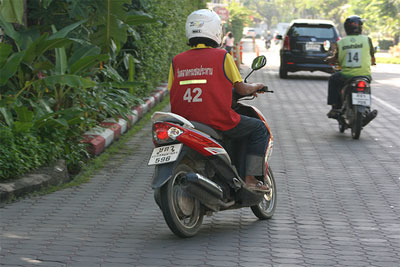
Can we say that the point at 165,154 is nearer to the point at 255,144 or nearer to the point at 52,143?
the point at 255,144

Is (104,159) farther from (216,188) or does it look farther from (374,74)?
(374,74)

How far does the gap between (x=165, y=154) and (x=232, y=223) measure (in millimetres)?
1238

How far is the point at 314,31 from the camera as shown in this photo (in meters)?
25.2

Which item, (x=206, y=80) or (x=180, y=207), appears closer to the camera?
(x=180, y=207)

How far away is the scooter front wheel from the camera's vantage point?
19.6 ft

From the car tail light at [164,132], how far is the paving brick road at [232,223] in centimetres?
79

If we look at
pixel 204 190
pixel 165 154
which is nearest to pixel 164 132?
pixel 165 154

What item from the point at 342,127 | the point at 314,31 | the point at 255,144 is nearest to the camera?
the point at 255,144

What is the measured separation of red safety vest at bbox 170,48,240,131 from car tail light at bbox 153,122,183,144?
1.43 ft

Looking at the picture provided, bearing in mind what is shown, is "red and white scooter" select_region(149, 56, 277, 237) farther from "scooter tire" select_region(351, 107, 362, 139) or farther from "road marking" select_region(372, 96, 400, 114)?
"road marking" select_region(372, 96, 400, 114)

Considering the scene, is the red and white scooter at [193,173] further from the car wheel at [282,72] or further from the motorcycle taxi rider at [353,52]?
the car wheel at [282,72]

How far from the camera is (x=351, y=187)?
342 inches

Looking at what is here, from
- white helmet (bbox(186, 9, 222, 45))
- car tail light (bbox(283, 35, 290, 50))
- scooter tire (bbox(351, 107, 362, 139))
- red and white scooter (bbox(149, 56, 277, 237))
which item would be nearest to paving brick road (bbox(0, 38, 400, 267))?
red and white scooter (bbox(149, 56, 277, 237))

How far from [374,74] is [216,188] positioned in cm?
2472
